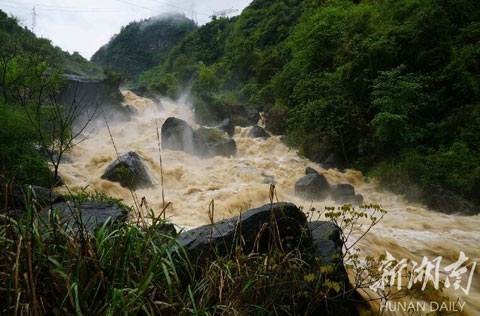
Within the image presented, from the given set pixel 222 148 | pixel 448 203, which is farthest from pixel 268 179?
pixel 448 203

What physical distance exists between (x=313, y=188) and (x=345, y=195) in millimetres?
914

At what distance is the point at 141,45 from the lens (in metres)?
71.8

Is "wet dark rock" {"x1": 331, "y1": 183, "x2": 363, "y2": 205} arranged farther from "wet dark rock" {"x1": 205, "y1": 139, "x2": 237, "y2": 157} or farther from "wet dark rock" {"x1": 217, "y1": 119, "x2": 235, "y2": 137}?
"wet dark rock" {"x1": 217, "y1": 119, "x2": 235, "y2": 137}

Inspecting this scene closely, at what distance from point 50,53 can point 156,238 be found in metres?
33.5

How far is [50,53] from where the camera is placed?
30172mm

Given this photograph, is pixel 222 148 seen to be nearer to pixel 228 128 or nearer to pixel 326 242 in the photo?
pixel 228 128

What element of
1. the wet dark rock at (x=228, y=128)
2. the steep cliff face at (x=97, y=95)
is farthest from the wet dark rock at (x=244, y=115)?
the steep cliff face at (x=97, y=95)

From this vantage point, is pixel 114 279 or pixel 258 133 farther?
pixel 258 133

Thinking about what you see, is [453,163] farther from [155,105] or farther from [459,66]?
[155,105]

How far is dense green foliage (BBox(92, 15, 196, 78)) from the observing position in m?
67.2

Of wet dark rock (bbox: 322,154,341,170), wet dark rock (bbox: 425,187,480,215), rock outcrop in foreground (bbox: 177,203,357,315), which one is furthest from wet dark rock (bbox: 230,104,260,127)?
rock outcrop in foreground (bbox: 177,203,357,315)

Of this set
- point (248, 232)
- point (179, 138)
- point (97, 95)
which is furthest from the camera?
point (97, 95)

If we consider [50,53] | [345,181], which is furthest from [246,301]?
[50,53]

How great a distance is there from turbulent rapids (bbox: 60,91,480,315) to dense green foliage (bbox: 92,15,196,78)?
52999mm
